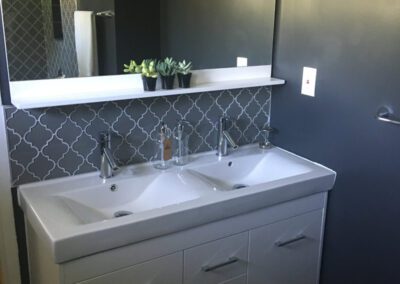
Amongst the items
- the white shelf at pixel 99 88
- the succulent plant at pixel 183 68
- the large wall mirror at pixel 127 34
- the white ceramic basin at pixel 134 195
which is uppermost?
the large wall mirror at pixel 127 34

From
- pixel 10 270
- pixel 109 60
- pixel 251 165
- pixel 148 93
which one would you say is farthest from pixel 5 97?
pixel 251 165

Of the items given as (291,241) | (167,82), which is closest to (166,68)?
(167,82)

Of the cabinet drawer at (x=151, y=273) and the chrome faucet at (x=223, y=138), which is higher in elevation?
the chrome faucet at (x=223, y=138)

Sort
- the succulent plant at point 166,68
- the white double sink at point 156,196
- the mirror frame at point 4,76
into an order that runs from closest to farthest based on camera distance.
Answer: the white double sink at point 156,196 → the mirror frame at point 4,76 → the succulent plant at point 166,68

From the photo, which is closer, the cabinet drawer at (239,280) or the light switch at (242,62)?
the cabinet drawer at (239,280)

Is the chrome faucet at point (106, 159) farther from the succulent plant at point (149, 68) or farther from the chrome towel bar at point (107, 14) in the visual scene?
the chrome towel bar at point (107, 14)

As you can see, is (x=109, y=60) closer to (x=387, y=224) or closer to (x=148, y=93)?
(x=148, y=93)

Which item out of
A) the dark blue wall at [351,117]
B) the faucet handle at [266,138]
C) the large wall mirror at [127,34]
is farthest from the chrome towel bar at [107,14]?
the faucet handle at [266,138]

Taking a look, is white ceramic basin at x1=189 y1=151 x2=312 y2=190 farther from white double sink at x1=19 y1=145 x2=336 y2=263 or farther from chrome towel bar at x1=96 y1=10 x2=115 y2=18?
chrome towel bar at x1=96 y1=10 x2=115 y2=18

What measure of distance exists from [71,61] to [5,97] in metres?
0.26

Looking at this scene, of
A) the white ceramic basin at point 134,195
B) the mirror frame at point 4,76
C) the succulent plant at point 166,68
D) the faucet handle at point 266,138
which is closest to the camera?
the mirror frame at point 4,76

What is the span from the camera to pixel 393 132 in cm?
169

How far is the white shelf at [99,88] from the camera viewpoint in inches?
64.6

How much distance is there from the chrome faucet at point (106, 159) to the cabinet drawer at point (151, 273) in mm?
402
